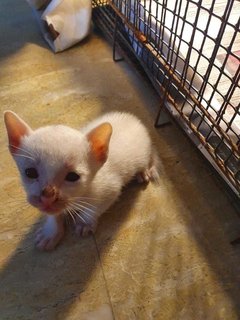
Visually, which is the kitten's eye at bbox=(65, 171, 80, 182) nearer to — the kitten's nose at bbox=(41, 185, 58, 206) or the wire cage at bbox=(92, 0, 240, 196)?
the kitten's nose at bbox=(41, 185, 58, 206)

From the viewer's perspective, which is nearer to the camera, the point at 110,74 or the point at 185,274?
the point at 185,274

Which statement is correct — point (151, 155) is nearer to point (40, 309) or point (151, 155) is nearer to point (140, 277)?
point (140, 277)

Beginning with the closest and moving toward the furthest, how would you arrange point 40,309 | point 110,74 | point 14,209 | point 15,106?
1. point 40,309
2. point 14,209
3. point 15,106
4. point 110,74

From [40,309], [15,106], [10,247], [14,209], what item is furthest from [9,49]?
[40,309]

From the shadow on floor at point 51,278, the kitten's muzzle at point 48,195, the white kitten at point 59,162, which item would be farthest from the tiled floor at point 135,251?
the kitten's muzzle at point 48,195

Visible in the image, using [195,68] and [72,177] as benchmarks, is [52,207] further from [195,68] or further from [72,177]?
[195,68]

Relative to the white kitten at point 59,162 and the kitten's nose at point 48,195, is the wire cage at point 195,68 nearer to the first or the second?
the white kitten at point 59,162
